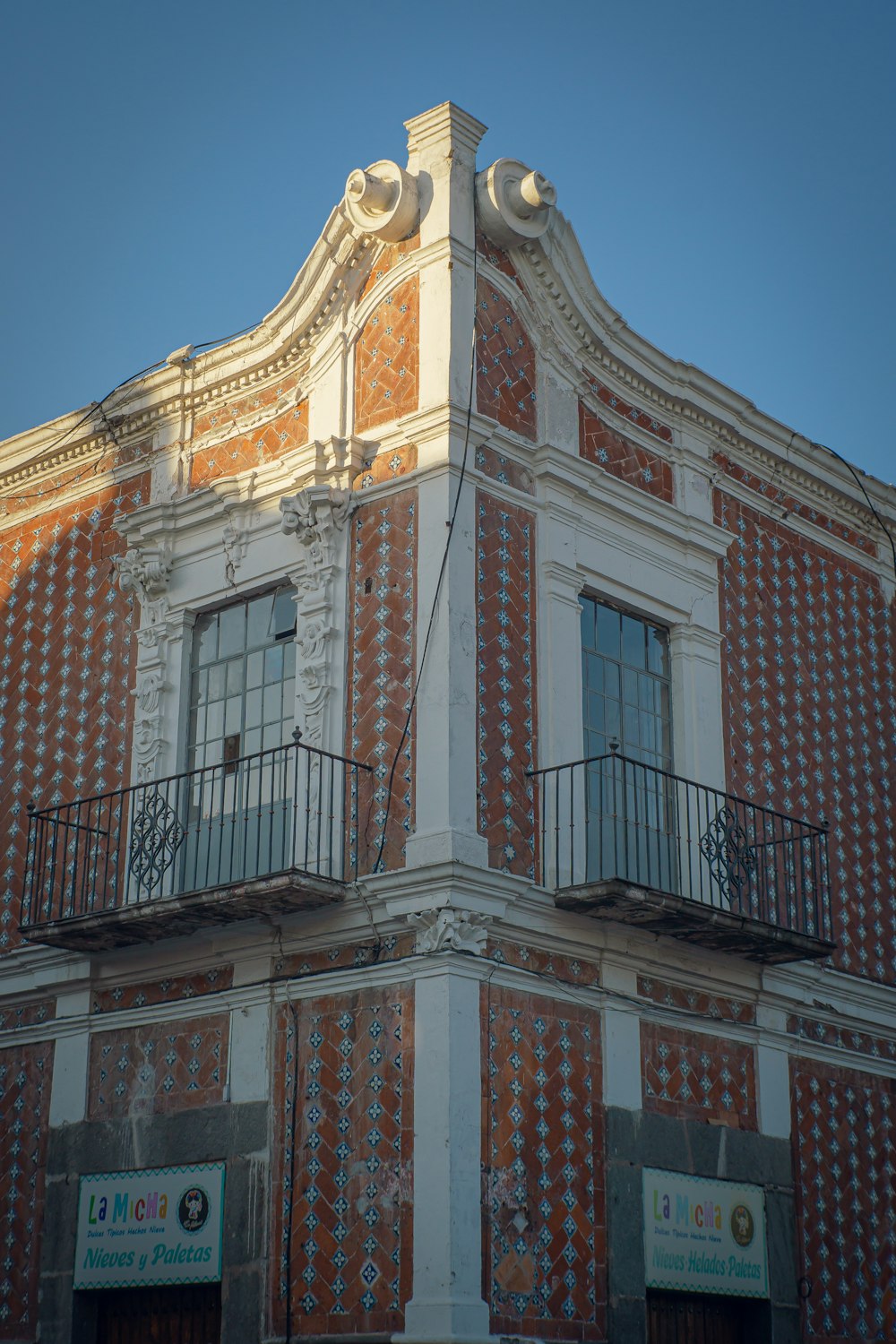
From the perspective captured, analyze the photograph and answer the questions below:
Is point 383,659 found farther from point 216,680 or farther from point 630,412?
point 630,412

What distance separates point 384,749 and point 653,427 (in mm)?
4321

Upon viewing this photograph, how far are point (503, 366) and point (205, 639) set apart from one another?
3.34m

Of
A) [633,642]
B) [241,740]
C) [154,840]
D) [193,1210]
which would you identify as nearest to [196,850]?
[154,840]

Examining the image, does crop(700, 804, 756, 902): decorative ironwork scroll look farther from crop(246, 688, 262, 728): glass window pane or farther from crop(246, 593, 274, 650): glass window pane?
crop(246, 593, 274, 650): glass window pane

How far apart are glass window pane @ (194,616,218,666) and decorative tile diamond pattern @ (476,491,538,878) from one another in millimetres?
2739

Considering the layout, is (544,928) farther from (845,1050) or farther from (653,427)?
(653,427)

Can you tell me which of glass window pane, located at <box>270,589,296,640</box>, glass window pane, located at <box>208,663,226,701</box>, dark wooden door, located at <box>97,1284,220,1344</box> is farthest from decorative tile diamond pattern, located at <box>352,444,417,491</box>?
dark wooden door, located at <box>97,1284,220,1344</box>

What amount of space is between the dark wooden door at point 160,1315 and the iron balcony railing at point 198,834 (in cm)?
280

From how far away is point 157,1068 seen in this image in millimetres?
14203

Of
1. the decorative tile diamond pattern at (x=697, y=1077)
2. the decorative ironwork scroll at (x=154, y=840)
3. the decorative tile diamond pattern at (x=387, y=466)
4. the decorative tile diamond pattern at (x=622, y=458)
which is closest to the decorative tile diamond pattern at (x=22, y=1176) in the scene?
the decorative ironwork scroll at (x=154, y=840)

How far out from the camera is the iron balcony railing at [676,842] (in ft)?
44.9

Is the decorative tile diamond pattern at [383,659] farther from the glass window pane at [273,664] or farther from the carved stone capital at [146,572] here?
the carved stone capital at [146,572]

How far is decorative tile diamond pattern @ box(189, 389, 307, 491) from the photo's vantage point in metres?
15.3

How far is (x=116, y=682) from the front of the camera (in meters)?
16.0
